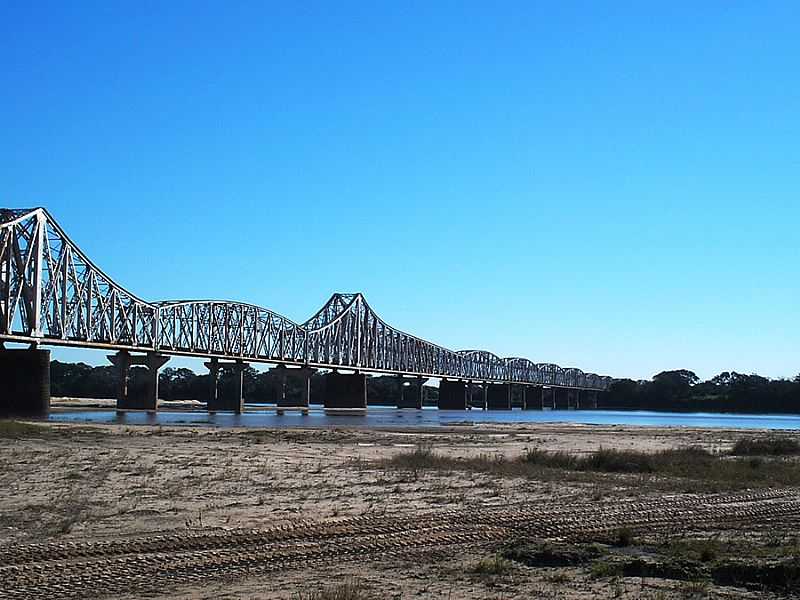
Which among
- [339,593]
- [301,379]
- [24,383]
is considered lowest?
[339,593]

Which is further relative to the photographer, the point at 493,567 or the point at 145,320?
the point at 145,320

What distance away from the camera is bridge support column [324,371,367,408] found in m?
167

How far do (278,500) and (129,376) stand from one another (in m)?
110

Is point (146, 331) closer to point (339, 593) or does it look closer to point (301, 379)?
point (301, 379)

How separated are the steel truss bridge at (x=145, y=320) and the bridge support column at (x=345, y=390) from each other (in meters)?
2.33

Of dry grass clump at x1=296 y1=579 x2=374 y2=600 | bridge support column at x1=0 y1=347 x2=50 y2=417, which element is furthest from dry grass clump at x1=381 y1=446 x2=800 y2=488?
bridge support column at x1=0 y1=347 x2=50 y2=417

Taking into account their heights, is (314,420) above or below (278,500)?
below

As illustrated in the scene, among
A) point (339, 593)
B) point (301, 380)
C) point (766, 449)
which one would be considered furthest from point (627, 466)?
point (301, 380)

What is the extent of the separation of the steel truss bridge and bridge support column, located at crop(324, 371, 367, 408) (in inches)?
91.6

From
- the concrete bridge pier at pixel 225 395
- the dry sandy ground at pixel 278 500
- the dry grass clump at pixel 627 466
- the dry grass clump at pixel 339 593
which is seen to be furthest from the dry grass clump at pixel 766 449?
the concrete bridge pier at pixel 225 395

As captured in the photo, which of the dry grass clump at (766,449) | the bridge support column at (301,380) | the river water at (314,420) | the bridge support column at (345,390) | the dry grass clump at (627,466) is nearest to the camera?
the dry grass clump at (627,466)

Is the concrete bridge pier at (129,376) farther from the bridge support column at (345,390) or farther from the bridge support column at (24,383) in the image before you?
the bridge support column at (345,390)

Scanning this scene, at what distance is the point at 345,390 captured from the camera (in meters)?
172

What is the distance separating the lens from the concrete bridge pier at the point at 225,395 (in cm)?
13775
